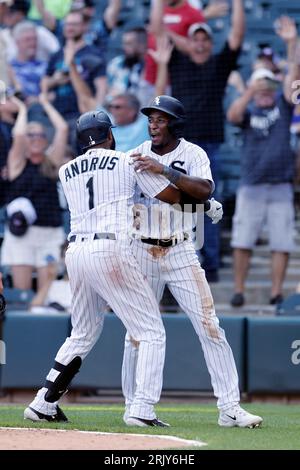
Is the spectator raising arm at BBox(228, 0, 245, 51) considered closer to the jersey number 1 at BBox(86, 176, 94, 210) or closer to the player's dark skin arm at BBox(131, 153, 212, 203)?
the player's dark skin arm at BBox(131, 153, 212, 203)

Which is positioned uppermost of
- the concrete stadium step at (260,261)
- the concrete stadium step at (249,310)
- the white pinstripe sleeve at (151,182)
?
the white pinstripe sleeve at (151,182)

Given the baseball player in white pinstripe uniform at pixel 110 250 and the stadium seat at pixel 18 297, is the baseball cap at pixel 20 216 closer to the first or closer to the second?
the stadium seat at pixel 18 297

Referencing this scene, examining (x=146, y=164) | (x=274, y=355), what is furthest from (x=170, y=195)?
(x=274, y=355)

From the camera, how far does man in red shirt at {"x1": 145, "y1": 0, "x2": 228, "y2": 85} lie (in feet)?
38.6

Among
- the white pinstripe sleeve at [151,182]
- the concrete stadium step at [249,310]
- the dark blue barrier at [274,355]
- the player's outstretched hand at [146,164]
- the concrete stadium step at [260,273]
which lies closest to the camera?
the player's outstretched hand at [146,164]

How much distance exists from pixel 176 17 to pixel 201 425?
21.1 feet

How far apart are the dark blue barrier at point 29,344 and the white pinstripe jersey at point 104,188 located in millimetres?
3766

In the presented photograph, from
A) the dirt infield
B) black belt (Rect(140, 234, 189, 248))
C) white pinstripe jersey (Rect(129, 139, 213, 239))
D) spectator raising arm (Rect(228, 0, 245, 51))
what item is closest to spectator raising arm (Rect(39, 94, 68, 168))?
spectator raising arm (Rect(228, 0, 245, 51))

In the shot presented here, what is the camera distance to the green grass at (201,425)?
18.8ft

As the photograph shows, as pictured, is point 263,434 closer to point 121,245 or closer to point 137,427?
point 137,427

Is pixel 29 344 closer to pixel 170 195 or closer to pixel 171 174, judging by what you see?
pixel 170 195

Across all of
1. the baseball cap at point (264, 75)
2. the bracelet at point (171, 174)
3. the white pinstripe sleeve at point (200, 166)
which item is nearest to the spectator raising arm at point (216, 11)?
the baseball cap at point (264, 75)

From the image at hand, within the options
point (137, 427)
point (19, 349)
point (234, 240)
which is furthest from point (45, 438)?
point (234, 240)
